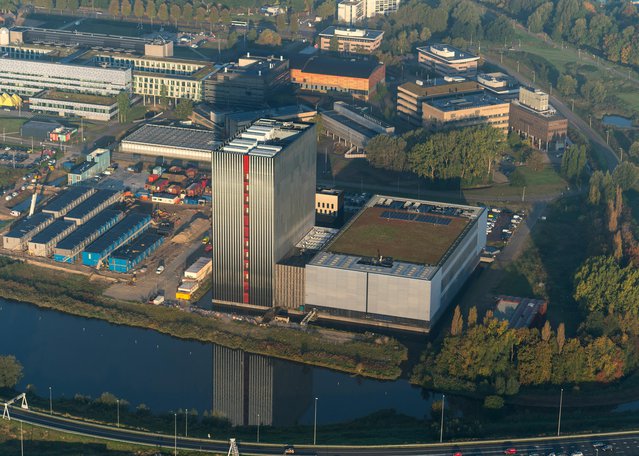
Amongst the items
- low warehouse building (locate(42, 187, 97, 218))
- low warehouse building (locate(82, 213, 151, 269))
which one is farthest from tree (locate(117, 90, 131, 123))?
low warehouse building (locate(82, 213, 151, 269))

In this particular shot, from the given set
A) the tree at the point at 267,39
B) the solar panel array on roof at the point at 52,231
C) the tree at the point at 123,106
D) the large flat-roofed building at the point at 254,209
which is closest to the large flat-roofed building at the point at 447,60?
the tree at the point at 267,39

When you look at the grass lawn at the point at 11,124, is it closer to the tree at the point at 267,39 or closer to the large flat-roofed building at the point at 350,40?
the tree at the point at 267,39

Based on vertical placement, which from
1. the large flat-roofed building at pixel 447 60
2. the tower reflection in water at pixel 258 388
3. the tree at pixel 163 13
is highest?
the tree at pixel 163 13

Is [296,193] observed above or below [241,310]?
above

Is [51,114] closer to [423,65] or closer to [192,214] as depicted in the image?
[192,214]

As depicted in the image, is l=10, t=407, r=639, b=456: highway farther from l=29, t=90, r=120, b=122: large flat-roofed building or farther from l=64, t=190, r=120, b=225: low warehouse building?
l=29, t=90, r=120, b=122: large flat-roofed building

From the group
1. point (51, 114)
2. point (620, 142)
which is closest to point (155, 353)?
point (51, 114)

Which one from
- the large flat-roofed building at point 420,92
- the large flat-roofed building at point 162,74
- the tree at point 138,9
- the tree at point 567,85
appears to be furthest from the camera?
the tree at point 138,9
